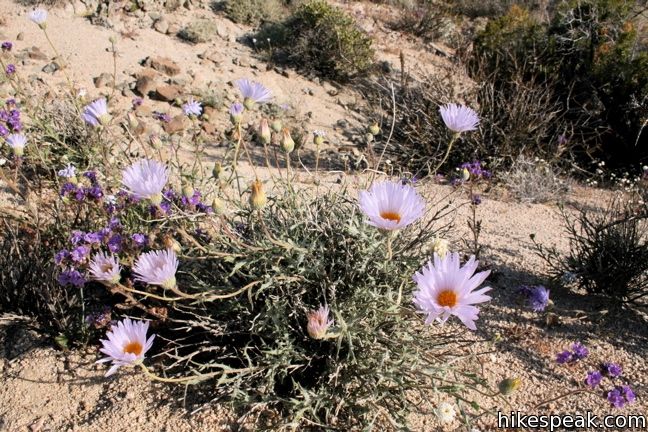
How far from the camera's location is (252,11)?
7.44m

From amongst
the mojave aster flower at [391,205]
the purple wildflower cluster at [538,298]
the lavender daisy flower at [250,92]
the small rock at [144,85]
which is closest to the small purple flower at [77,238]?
the lavender daisy flower at [250,92]

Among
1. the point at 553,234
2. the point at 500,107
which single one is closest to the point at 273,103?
the point at 500,107

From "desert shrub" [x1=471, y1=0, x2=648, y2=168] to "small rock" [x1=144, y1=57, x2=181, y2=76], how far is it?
328 cm

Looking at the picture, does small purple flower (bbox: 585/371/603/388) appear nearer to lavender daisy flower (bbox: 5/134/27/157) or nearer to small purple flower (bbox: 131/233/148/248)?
small purple flower (bbox: 131/233/148/248)

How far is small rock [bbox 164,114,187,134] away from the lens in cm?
485

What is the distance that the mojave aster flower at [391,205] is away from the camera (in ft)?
4.93

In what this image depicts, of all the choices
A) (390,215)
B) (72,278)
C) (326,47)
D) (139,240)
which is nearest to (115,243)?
(139,240)

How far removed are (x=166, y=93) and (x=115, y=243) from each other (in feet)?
11.8

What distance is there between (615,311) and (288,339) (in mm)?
1776

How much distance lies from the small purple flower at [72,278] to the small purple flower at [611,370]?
221cm

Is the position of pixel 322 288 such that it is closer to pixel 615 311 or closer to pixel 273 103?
pixel 615 311

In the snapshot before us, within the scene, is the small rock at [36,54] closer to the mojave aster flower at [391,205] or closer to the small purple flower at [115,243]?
the small purple flower at [115,243]

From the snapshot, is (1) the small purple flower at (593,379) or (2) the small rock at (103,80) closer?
(1) the small purple flower at (593,379)

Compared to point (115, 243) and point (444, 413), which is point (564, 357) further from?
point (115, 243)
